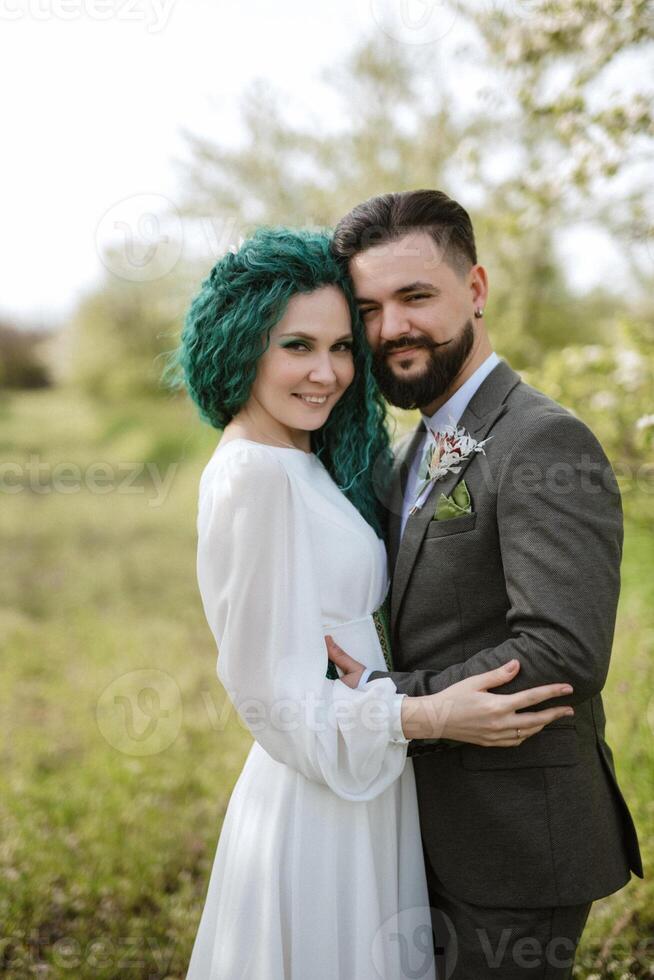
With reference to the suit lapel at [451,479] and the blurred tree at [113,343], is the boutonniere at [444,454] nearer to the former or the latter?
the suit lapel at [451,479]

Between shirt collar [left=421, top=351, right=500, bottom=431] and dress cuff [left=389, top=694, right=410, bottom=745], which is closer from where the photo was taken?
dress cuff [left=389, top=694, right=410, bottom=745]

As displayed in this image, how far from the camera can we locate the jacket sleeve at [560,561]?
5.65ft

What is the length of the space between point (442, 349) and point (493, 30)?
2.92m

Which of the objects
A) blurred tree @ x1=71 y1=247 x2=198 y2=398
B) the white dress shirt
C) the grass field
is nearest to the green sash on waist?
the white dress shirt

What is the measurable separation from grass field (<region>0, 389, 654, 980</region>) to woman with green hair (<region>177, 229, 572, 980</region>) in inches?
47.2

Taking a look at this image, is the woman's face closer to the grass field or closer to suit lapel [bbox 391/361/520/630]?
suit lapel [bbox 391/361/520/630]

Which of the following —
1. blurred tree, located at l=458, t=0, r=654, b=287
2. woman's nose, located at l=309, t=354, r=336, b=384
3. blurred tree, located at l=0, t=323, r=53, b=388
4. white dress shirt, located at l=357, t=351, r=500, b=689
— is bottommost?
white dress shirt, located at l=357, t=351, r=500, b=689

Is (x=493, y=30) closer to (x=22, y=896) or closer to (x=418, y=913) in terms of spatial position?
(x=418, y=913)

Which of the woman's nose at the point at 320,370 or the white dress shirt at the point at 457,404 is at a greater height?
the woman's nose at the point at 320,370

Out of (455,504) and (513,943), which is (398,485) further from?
(513,943)

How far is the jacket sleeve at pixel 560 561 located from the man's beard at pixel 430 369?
0.44 meters

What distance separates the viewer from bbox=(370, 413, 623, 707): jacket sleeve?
1.72 metres

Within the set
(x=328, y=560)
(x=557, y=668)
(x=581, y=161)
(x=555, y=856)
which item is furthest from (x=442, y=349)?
(x=581, y=161)

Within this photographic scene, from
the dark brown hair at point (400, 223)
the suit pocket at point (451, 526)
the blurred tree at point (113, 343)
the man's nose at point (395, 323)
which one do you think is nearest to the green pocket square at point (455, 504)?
the suit pocket at point (451, 526)
